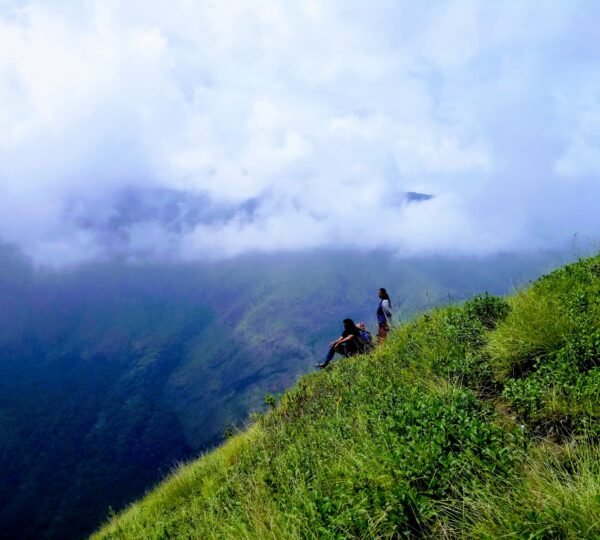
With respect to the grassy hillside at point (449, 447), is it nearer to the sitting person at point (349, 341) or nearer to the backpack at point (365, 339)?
the backpack at point (365, 339)

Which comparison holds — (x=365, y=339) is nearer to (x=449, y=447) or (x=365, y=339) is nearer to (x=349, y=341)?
(x=349, y=341)

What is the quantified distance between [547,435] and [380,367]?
4.56 meters

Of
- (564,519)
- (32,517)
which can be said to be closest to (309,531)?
(564,519)

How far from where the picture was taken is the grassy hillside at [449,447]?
12.5 ft

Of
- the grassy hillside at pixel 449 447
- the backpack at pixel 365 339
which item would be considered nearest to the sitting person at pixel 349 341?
the backpack at pixel 365 339

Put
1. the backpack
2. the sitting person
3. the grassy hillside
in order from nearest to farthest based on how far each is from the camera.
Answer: the grassy hillside → the backpack → the sitting person

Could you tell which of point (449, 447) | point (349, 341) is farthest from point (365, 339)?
point (449, 447)

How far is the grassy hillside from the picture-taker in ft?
12.5

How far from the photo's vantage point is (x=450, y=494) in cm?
411

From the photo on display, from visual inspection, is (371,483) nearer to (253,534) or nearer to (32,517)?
(253,534)

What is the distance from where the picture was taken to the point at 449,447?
179 inches

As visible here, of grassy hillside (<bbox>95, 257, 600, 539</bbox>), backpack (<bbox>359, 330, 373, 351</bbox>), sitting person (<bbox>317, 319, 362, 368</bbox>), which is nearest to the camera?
grassy hillside (<bbox>95, 257, 600, 539</bbox>)

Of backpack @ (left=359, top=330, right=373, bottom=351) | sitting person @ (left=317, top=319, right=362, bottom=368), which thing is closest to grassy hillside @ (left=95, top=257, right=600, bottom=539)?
backpack @ (left=359, top=330, right=373, bottom=351)

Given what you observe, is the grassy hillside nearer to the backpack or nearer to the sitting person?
the backpack
